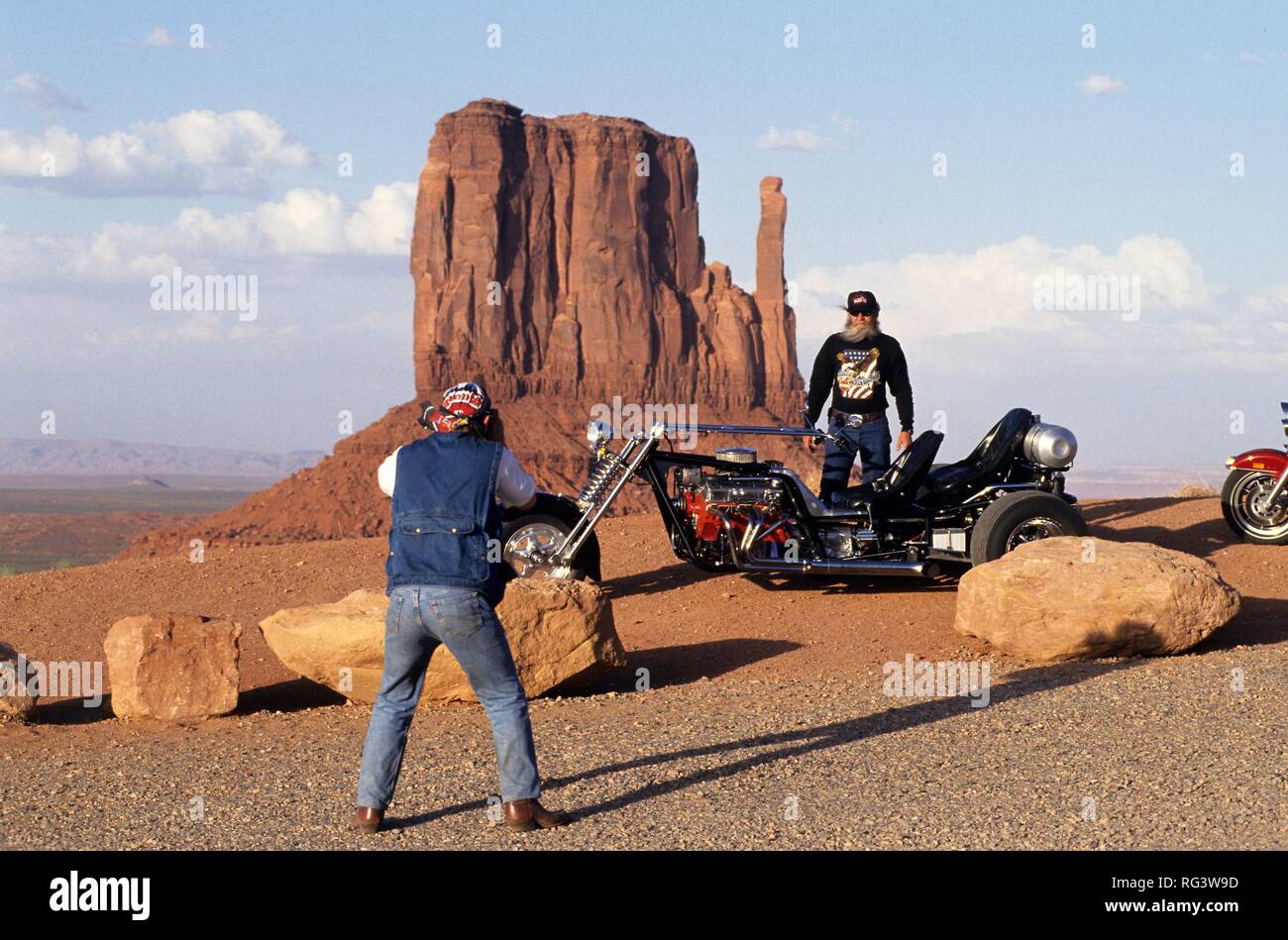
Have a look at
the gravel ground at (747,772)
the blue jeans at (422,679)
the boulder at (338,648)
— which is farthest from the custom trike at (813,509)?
the blue jeans at (422,679)

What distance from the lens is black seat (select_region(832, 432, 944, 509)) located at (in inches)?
506

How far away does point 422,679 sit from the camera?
6555mm

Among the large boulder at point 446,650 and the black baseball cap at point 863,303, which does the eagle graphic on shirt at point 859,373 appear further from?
the large boulder at point 446,650

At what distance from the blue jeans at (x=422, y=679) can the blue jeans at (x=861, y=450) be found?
6997mm

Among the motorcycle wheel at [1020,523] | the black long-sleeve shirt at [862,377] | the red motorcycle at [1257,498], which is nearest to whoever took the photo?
the motorcycle wheel at [1020,523]

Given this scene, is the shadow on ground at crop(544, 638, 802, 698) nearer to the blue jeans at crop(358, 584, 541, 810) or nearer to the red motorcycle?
the blue jeans at crop(358, 584, 541, 810)

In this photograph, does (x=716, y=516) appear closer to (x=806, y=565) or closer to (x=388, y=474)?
(x=806, y=565)

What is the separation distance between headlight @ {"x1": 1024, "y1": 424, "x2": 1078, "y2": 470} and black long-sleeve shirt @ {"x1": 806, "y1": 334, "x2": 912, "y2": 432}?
1115 mm

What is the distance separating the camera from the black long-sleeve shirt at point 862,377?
13219 millimetres

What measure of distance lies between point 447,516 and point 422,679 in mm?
736

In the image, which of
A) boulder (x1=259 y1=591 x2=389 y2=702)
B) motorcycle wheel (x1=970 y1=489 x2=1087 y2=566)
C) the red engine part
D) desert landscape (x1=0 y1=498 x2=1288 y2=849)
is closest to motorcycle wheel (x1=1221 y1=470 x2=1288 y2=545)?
desert landscape (x1=0 y1=498 x2=1288 y2=849)
